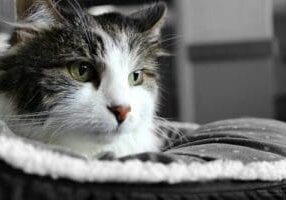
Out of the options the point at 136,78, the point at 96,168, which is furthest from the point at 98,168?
the point at 136,78

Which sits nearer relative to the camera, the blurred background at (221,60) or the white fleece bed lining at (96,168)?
the white fleece bed lining at (96,168)

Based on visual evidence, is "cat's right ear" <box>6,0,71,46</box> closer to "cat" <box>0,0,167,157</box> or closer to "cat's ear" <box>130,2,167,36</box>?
"cat" <box>0,0,167,157</box>

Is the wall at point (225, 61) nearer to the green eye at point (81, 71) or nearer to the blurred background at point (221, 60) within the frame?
the blurred background at point (221, 60)

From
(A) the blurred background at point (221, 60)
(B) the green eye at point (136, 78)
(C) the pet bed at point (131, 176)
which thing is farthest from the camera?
(A) the blurred background at point (221, 60)

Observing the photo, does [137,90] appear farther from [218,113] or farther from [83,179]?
[218,113]

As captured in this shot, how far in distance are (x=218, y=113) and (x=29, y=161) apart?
6.15 ft

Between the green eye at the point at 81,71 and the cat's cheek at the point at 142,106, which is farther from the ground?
the green eye at the point at 81,71

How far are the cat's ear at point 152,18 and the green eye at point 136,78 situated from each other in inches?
4.0

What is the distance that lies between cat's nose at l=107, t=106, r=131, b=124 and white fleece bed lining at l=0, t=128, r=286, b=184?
0.18 meters

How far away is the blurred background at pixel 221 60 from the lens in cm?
241

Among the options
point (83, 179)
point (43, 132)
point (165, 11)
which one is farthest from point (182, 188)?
point (165, 11)

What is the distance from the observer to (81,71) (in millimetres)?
901

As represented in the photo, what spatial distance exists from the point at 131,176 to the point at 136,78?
1.19ft

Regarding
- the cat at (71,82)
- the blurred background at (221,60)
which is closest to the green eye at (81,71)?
the cat at (71,82)
